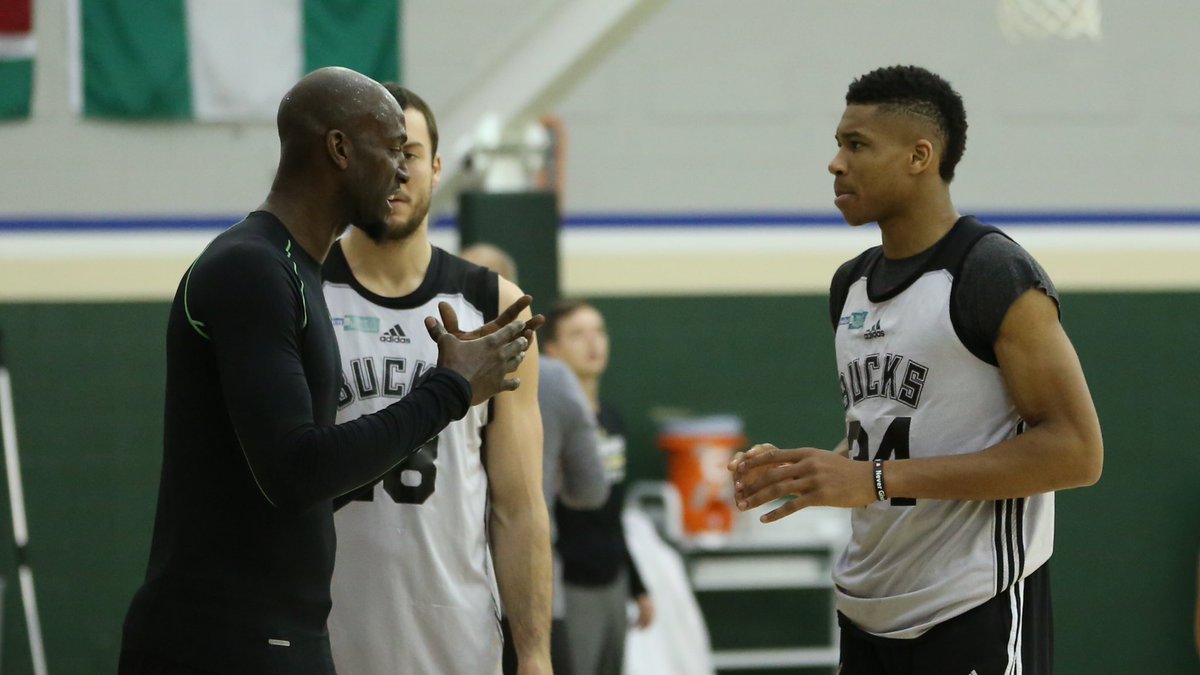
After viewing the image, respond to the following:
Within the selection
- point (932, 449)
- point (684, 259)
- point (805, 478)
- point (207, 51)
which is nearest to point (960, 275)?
point (932, 449)

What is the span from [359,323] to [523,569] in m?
0.59

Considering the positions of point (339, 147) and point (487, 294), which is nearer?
point (339, 147)


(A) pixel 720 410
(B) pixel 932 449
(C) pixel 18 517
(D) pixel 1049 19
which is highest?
(D) pixel 1049 19

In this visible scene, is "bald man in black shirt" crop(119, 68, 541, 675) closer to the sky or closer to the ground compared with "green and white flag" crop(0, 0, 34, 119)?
closer to the ground

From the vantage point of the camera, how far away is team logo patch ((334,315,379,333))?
9.28 feet

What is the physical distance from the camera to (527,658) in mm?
2867

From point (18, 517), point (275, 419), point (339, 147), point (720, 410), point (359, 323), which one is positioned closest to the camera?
point (275, 419)

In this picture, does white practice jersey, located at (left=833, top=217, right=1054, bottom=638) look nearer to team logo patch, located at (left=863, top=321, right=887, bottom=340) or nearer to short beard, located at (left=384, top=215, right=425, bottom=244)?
team logo patch, located at (left=863, top=321, right=887, bottom=340)

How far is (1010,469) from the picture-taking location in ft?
8.19

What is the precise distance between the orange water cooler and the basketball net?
252 centimetres

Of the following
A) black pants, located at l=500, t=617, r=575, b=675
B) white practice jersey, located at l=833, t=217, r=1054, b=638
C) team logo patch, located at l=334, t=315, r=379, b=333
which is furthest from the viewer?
black pants, located at l=500, t=617, r=575, b=675

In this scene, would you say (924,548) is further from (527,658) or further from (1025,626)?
(527,658)

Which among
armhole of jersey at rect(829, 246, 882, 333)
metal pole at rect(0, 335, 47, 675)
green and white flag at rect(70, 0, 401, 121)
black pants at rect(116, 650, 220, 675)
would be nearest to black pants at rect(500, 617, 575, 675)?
armhole of jersey at rect(829, 246, 882, 333)

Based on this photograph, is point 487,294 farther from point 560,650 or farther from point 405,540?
point 560,650
